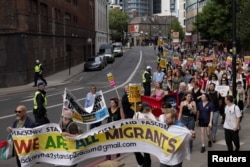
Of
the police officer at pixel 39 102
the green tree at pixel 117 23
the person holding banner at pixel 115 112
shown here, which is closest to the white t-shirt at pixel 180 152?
the person holding banner at pixel 115 112

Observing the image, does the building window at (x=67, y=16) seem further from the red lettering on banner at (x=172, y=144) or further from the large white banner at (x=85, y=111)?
the red lettering on banner at (x=172, y=144)

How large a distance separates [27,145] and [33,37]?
2930cm

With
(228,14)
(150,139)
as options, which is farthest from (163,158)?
(228,14)

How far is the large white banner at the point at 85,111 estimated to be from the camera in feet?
37.7

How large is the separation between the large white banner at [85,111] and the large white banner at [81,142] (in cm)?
292

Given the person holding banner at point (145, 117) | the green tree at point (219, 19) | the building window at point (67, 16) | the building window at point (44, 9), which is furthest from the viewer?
the building window at point (67, 16)

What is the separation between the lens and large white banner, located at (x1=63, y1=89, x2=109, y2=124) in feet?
37.7

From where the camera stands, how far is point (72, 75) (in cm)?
4191

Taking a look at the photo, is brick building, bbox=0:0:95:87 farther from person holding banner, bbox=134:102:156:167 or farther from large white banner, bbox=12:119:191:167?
large white banner, bbox=12:119:191:167

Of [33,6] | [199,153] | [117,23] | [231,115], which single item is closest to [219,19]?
[33,6]

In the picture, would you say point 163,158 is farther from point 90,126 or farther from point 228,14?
point 228,14

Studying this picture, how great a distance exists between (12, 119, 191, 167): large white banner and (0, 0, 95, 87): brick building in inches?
1023

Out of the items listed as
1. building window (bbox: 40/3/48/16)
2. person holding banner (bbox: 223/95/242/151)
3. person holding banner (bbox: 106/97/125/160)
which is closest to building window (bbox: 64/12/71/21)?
building window (bbox: 40/3/48/16)

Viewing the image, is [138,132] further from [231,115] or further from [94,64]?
[94,64]
